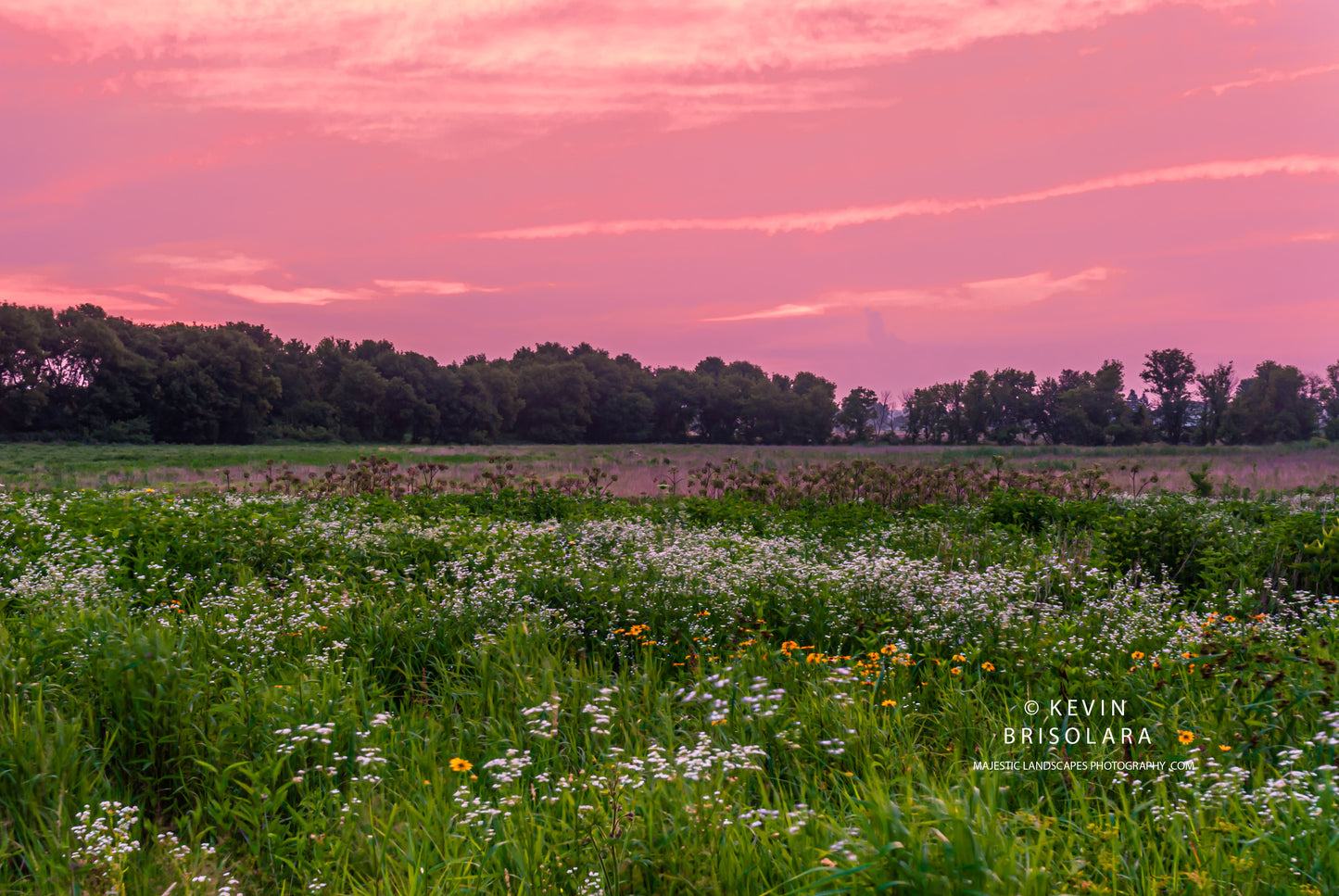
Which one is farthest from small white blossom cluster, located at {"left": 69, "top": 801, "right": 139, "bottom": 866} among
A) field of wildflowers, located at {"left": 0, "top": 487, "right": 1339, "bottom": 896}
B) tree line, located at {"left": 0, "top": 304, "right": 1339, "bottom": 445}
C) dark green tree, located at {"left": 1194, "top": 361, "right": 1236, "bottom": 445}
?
dark green tree, located at {"left": 1194, "top": 361, "right": 1236, "bottom": 445}

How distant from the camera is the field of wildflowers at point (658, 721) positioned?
3174 mm

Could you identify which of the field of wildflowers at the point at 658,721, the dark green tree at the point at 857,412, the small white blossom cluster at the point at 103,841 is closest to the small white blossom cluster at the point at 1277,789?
the field of wildflowers at the point at 658,721

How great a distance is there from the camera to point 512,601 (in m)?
7.05

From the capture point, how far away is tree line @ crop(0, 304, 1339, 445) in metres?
68.6

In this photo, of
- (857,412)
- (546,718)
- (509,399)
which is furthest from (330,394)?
(546,718)

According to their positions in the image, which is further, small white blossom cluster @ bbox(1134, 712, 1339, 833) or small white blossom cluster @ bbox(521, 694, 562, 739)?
small white blossom cluster @ bbox(521, 694, 562, 739)

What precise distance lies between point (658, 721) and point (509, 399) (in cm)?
9644

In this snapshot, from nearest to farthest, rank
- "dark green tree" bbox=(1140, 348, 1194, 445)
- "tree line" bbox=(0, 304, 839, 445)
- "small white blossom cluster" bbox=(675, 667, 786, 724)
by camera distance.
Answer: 1. "small white blossom cluster" bbox=(675, 667, 786, 724)
2. "tree line" bbox=(0, 304, 839, 445)
3. "dark green tree" bbox=(1140, 348, 1194, 445)

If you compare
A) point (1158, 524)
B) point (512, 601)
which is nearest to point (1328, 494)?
point (1158, 524)

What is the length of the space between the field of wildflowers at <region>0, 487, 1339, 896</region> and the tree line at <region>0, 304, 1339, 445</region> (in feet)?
240

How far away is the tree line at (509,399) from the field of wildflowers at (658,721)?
240 feet

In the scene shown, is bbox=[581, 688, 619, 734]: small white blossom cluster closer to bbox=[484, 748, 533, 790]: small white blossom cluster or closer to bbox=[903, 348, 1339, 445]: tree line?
bbox=[484, 748, 533, 790]: small white blossom cluster

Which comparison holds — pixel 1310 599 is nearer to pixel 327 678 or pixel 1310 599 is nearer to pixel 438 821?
pixel 438 821

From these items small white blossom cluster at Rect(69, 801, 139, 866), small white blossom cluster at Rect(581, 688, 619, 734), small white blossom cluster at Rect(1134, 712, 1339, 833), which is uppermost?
small white blossom cluster at Rect(1134, 712, 1339, 833)
